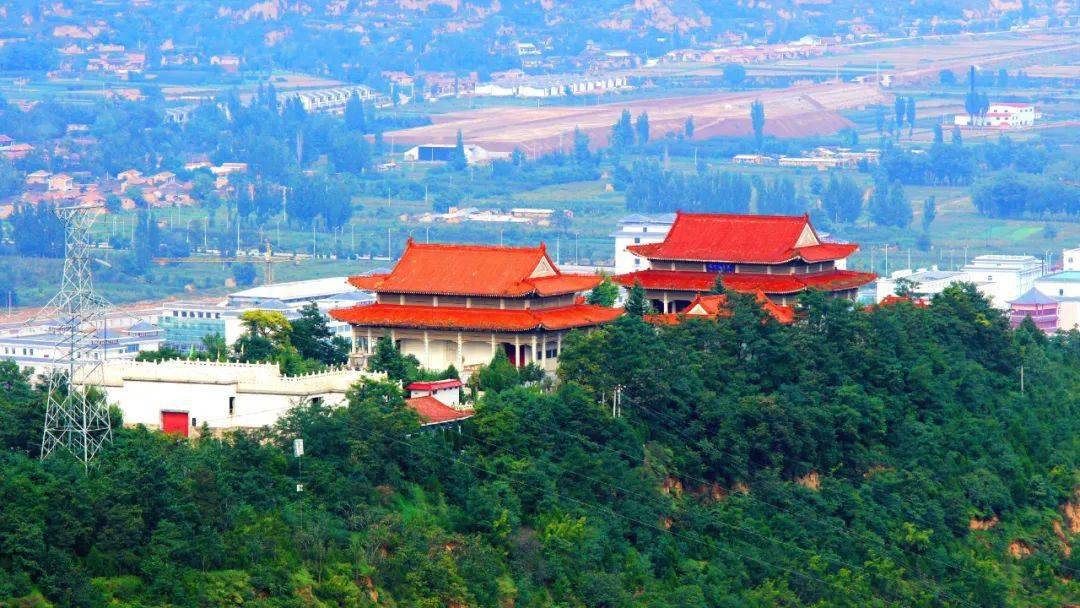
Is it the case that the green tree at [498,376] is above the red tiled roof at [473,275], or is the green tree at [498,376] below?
below

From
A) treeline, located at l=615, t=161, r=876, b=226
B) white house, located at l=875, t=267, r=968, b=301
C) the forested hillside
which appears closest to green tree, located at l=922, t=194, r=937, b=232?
treeline, located at l=615, t=161, r=876, b=226

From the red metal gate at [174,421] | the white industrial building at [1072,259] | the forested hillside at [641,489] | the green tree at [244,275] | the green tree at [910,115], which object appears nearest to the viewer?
the forested hillside at [641,489]

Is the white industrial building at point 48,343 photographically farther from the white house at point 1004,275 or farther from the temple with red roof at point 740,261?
the white house at point 1004,275

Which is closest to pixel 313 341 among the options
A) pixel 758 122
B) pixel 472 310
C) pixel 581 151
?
pixel 472 310

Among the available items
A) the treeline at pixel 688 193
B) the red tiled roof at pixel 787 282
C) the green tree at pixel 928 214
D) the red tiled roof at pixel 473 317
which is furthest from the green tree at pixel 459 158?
the red tiled roof at pixel 473 317

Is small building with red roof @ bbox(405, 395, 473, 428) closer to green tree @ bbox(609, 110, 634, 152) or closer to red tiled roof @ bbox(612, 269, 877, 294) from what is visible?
red tiled roof @ bbox(612, 269, 877, 294)

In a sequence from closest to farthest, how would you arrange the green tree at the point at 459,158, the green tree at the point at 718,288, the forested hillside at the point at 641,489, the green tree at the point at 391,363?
the forested hillside at the point at 641,489, the green tree at the point at 391,363, the green tree at the point at 718,288, the green tree at the point at 459,158

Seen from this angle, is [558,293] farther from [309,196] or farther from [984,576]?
[309,196]
